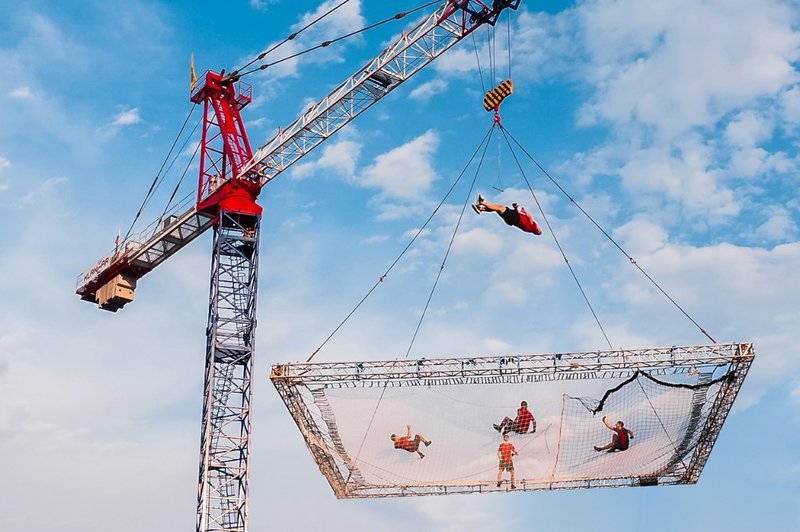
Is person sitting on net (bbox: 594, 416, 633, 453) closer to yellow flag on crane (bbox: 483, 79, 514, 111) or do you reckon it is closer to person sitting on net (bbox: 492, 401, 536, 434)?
person sitting on net (bbox: 492, 401, 536, 434)

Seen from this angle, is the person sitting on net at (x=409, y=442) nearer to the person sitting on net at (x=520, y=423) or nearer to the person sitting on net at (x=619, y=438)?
the person sitting on net at (x=520, y=423)

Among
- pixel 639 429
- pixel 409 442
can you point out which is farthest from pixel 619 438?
pixel 409 442

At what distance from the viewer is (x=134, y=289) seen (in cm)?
6397

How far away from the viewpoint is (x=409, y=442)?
4394 centimetres

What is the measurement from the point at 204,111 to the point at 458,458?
26.0m

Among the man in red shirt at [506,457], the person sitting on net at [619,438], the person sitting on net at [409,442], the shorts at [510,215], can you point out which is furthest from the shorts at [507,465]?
the shorts at [510,215]

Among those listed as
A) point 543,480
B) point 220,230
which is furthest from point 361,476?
point 220,230

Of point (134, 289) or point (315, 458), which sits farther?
point (134, 289)

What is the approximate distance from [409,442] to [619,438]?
8.06 meters

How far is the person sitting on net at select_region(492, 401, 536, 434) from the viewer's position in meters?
43.0

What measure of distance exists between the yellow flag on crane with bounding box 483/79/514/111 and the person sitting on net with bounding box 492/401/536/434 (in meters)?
12.0

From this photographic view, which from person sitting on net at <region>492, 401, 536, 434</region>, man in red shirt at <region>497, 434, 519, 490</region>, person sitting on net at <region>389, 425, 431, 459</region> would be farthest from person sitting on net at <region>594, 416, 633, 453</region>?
person sitting on net at <region>389, 425, 431, 459</region>

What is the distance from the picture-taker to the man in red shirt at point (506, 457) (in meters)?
43.1

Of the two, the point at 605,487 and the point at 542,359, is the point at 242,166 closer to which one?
the point at 542,359
